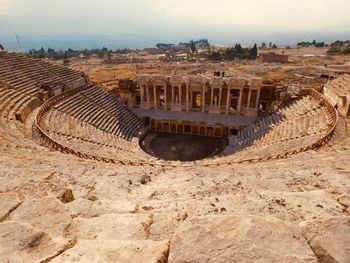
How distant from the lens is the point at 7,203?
4973 millimetres

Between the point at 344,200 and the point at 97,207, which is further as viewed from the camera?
the point at 97,207

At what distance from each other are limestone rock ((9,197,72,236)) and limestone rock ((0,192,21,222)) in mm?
132

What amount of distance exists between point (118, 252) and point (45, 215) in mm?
2058

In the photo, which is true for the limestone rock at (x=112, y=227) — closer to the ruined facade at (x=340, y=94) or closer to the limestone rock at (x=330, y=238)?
the limestone rock at (x=330, y=238)

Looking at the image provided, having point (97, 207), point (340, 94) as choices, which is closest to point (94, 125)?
point (97, 207)

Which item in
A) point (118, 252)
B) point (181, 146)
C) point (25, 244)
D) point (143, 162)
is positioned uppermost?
point (118, 252)

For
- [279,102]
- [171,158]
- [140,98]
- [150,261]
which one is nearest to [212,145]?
[171,158]

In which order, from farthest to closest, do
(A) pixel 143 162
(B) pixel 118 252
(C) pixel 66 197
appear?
1. (A) pixel 143 162
2. (C) pixel 66 197
3. (B) pixel 118 252

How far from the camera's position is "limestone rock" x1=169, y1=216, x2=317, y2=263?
268 cm

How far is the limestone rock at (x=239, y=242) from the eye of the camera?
268cm

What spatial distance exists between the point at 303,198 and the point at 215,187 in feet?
9.53

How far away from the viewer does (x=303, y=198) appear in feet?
15.9

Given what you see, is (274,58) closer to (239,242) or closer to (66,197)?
(66,197)

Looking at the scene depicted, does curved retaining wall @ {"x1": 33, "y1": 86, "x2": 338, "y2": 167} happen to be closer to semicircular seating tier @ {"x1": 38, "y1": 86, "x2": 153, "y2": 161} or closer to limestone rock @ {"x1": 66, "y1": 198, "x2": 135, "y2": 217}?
semicircular seating tier @ {"x1": 38, "y1": 86, "x2": 153, "y2": 161}
